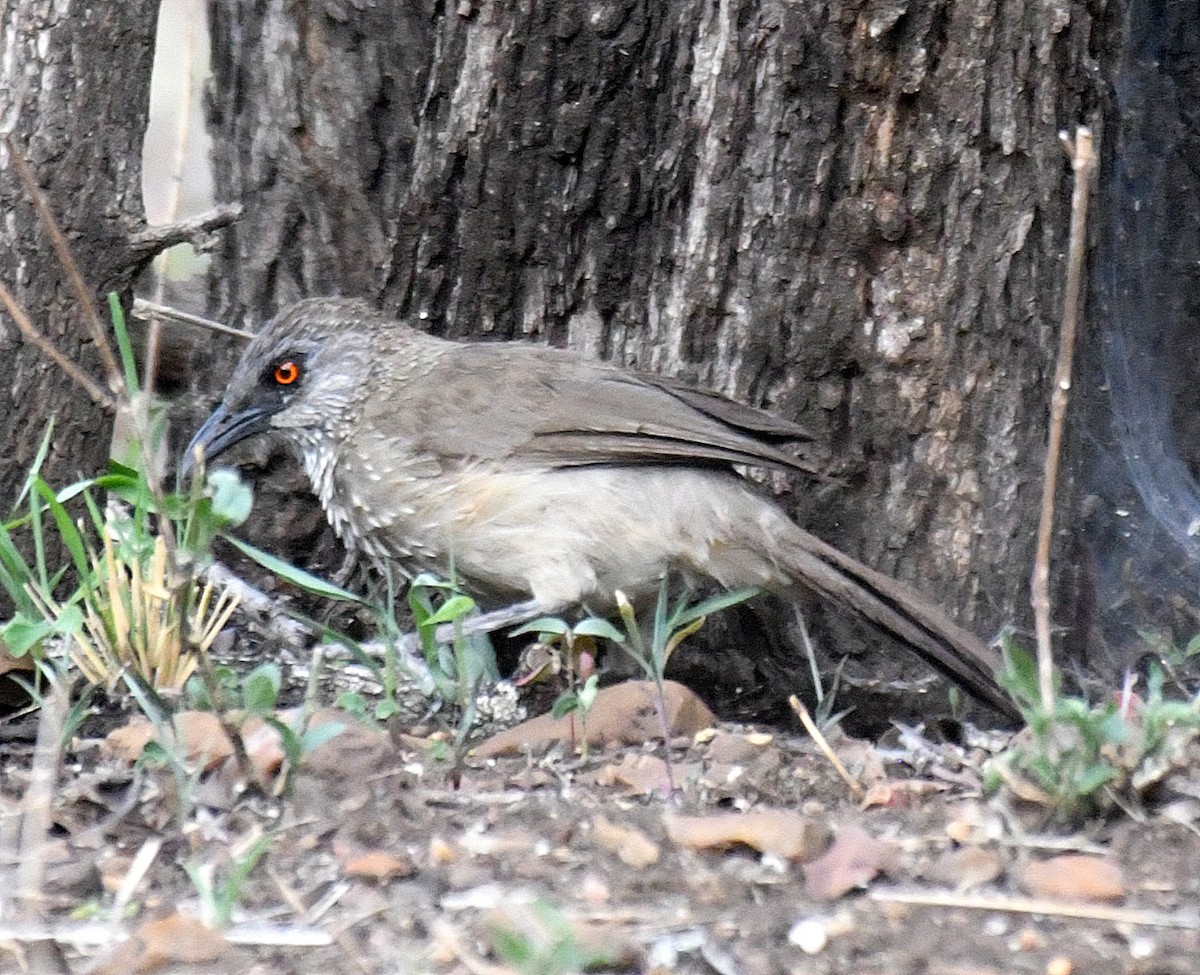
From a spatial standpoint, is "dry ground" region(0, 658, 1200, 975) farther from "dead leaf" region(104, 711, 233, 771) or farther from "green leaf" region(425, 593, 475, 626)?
"green leaf" region(425, 593, 475, 626)

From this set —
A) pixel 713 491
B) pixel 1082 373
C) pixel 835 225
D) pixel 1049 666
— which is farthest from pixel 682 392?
pixel 1049 666

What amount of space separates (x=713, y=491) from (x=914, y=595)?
0.71m

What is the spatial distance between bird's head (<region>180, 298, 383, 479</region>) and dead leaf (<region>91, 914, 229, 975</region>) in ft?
9.13

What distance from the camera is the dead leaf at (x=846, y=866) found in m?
3.06

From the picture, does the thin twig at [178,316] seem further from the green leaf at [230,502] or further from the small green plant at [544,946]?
the small green plant at [544,946]

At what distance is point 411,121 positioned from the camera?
572 cm

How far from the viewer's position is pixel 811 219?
4.87 m

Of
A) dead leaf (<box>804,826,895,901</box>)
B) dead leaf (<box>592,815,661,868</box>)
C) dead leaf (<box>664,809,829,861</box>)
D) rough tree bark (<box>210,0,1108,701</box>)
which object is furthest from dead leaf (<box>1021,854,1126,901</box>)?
rough tree bark (<box>210,0,1108,701</box>)

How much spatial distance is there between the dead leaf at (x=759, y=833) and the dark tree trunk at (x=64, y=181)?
2379mm

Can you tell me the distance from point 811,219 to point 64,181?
2.07 metres

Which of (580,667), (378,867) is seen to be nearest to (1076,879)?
(378,867)

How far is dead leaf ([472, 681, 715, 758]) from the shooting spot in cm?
416

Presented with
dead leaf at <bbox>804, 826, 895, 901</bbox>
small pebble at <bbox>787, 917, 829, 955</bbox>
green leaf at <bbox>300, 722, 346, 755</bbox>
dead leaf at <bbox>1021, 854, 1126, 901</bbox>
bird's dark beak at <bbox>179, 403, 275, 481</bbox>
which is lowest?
small pebble at <bbox>787, 917, 829, 955</bbox>

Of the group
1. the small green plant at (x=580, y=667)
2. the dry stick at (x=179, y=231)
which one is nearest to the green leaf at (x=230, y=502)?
the small green plant at (x=580, y=667)
